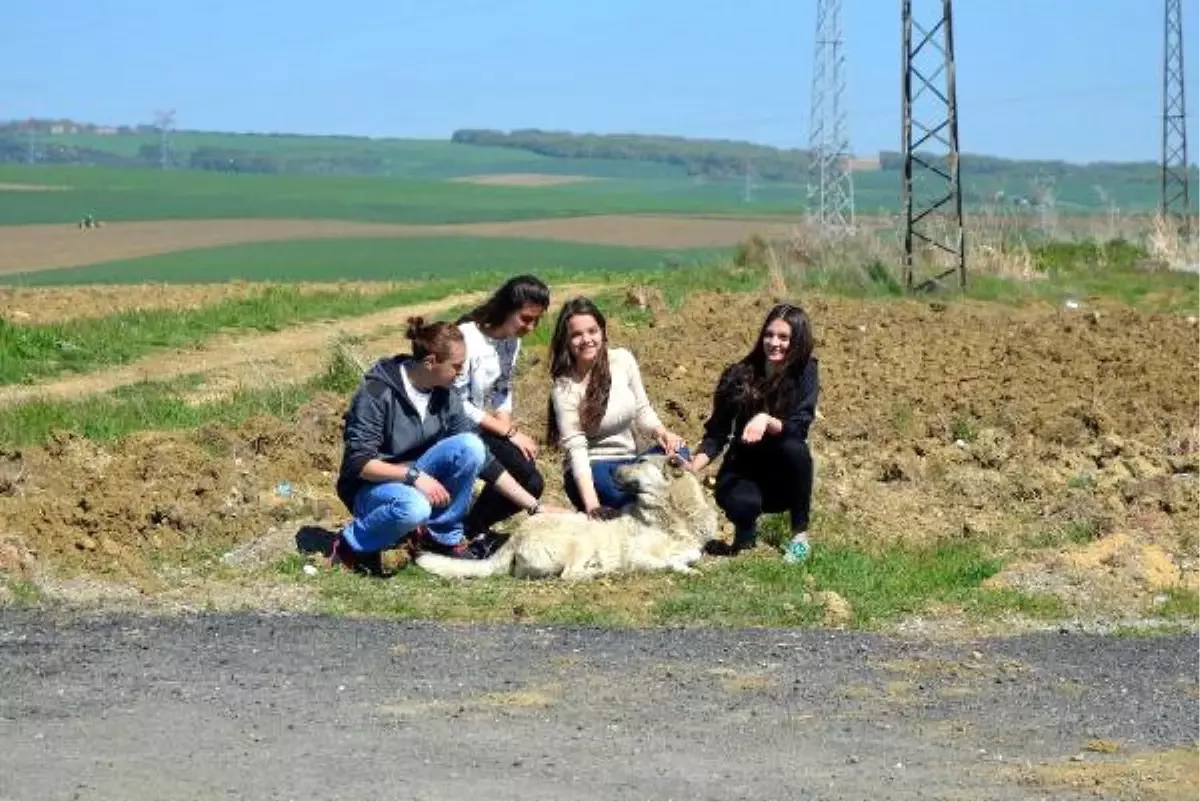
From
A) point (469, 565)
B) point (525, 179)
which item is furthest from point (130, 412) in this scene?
point (525, 179)

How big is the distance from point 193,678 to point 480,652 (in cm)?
110

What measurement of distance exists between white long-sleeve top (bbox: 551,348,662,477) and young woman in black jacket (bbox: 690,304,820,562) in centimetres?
35

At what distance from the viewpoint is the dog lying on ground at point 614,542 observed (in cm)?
957

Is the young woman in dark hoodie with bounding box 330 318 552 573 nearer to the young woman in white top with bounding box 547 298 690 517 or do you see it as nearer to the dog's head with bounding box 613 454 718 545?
the young woman in white top with bounding box 547 298 690 517

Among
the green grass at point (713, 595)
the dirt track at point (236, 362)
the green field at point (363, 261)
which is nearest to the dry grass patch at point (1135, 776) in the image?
the green grass at point (713, 595)

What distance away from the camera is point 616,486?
395 inches

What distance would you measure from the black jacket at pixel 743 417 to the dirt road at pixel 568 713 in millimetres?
1957

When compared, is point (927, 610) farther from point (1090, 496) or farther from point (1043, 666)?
point (1090, 496)

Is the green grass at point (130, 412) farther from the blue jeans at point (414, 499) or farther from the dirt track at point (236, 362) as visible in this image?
the blue jeans at point (414, 499)

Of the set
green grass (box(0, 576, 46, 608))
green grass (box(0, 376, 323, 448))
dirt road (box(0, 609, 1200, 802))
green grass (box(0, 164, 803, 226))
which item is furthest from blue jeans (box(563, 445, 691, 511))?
green grass (box(0, 164, 803, 226))

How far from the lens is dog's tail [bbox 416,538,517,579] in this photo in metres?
9.65

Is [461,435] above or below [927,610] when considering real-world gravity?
above

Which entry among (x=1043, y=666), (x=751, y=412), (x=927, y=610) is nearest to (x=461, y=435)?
(x=751, y=412)

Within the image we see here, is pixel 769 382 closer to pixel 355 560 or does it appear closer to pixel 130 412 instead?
pixel 355 560
